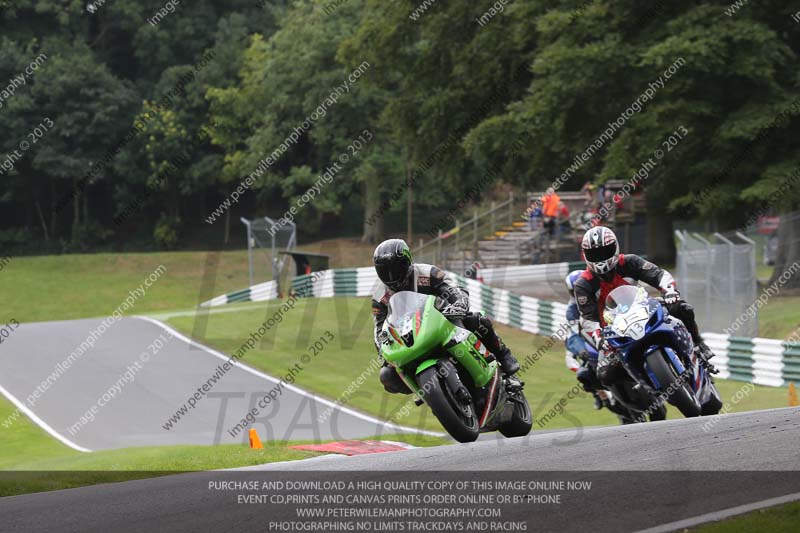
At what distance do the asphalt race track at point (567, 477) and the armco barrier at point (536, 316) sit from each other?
6.44 m

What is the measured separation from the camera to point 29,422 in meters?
21.2

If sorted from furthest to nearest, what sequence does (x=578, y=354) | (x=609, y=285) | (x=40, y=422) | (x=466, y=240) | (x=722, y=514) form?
(x=466, y=240) → (x=40, y=422) → (x=578, y=354) → (x=609, y=285) → (x=722, y=514)

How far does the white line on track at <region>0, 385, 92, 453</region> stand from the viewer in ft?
61.4

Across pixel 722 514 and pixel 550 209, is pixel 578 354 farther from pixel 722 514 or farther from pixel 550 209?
pixel 550 209

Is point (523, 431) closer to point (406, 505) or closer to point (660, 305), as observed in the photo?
point (660, 305)

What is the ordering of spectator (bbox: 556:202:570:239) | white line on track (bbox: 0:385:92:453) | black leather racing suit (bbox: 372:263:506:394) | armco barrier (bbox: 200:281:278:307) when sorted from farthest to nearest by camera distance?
armco barrier (bbox: 200:281:278:307)
spectator (bbox: 556:202:570:239)
white line on track (bbox: 0:385:92:453)
black leather racing suit (bbox: 372:263:506:394)

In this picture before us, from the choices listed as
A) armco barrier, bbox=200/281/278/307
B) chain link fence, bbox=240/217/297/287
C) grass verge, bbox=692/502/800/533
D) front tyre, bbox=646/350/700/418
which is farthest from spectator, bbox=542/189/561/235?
grass verge, bbox=692/502/800/533

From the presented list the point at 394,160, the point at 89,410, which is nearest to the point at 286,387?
the point at 89,410

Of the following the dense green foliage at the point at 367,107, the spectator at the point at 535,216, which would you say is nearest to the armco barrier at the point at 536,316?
the dense green foliage at the point at 367,107

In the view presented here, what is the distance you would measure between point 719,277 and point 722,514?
50.5 feet

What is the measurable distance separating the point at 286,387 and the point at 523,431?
1294 cm

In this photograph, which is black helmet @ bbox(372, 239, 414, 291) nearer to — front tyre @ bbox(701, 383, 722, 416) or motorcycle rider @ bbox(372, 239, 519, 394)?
motorcycle rider @ bbox(372, 239, 519, 394)

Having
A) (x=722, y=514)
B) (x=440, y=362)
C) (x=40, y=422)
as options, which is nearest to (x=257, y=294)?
(x=40, y=422)

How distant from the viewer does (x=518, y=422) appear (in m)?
10.9
